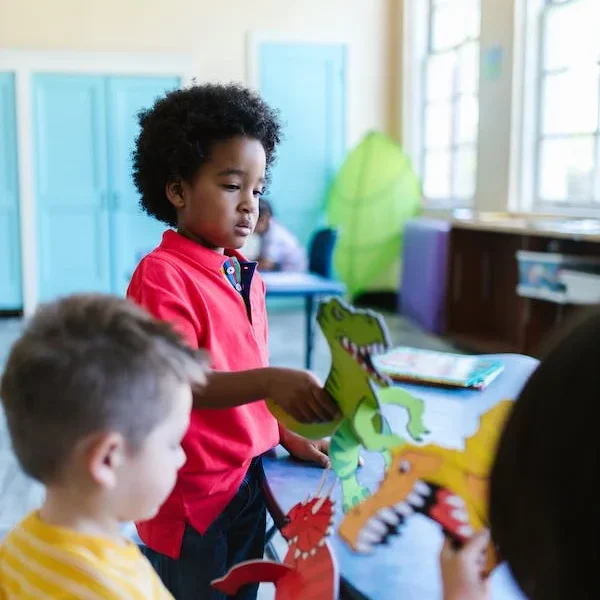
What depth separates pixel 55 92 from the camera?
21.2ft

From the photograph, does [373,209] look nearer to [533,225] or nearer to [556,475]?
[533,225]

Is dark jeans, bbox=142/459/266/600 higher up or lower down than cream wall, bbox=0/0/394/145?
lower down

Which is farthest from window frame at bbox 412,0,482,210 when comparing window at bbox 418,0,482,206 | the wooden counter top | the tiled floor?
the tiled floor

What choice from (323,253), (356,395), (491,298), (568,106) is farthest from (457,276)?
(356,395)

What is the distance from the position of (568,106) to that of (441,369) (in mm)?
3887

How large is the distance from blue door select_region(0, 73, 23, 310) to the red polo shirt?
5731 mm

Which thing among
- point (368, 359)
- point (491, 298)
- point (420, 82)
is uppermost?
point (420, 82)

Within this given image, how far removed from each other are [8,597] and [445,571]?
0.37 meters

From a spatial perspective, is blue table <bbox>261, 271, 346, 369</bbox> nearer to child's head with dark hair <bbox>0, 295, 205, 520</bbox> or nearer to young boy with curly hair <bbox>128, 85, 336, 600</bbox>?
young boy with curly hair <bbox>128, 85, 336, 600</bbox>

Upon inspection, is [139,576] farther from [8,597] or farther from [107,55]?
[107,55]

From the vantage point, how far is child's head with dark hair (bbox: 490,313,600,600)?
48cm

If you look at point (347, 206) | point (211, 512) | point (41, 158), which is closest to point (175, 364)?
point (211, 512)

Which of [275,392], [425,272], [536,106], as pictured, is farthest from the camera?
[425,272]

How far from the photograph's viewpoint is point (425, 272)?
5.79 m
